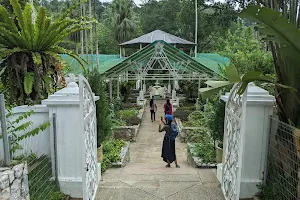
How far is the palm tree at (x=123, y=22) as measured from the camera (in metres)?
29.4

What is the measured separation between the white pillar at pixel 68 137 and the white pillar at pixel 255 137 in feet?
8.30

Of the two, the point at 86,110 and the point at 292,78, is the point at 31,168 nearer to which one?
the point at 86,110

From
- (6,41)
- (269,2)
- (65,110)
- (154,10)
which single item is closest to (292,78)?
(269,2)

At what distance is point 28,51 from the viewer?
542 cm

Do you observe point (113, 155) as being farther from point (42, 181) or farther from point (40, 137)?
point (42, 181)

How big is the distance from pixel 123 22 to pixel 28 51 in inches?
988

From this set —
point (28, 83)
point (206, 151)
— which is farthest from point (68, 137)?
point (206, 151)

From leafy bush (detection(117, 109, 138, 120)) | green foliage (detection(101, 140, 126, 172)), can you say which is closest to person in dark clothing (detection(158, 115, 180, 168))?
green foliage (detection(101, 140, 126, 172))

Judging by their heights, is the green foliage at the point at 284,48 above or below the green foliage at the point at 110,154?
above

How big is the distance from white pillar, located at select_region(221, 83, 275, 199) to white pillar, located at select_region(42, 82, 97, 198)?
2.53 metres

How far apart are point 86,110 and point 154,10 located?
31305 millimetres

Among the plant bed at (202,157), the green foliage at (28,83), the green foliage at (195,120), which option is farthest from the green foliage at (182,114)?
the green foliage at (28,83)

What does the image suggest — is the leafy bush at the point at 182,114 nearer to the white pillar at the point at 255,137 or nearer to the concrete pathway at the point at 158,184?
the concrete pathway at the point at 158,184

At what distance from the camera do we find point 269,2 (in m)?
3.58
